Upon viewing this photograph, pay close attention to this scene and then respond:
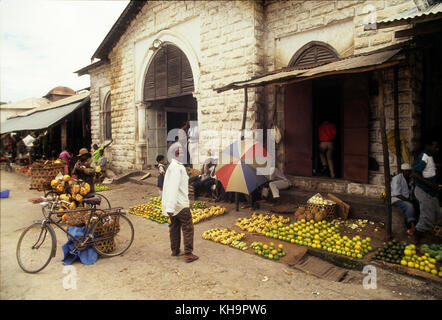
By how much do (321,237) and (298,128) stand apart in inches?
138

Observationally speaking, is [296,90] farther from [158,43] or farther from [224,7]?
[158,43]

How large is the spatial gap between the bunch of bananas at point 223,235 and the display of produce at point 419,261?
286 cm

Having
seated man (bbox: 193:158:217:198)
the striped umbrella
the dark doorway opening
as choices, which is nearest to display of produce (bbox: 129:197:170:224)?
seated man (bbox: 193:158:217:198)

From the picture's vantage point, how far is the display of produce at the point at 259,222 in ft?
20.7

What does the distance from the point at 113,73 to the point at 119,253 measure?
11898 mm

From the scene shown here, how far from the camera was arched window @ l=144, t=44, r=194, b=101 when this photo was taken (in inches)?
433

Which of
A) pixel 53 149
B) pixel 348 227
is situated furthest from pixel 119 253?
pixel 53 149

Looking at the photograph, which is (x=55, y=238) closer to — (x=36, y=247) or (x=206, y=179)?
(x=36, y=247)

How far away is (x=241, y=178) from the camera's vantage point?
662cm

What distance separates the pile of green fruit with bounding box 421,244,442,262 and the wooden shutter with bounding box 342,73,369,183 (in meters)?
2.28

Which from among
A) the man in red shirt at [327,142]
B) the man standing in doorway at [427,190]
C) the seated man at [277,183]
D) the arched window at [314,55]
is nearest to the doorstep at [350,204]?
the seated man at [277,183]

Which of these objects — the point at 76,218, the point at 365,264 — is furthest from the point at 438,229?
the point at 76,218

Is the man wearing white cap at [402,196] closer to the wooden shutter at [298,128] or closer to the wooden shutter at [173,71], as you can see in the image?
the wooden shutter at [298,128]

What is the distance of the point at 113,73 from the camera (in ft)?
48.0
